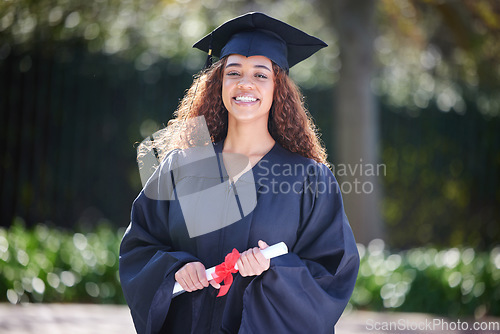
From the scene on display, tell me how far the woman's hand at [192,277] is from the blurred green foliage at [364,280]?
126 inches

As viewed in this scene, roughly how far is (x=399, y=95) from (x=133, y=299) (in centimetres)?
633

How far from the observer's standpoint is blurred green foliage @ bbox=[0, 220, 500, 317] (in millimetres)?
5156

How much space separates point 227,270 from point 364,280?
3335 mm

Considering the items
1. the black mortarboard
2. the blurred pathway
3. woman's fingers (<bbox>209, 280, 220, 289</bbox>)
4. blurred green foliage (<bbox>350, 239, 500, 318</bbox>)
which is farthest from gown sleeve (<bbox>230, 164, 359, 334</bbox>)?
blurred green foliage (<bbox>350, 239, 500, 318</bbox>)

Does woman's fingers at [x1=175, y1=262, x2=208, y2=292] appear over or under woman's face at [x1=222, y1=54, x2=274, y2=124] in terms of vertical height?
under

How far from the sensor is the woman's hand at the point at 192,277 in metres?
2.27

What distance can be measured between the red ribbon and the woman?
0.03 metres

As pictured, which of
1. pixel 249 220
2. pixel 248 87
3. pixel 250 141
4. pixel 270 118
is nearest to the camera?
pixel 249 220

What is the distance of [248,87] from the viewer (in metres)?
2.51

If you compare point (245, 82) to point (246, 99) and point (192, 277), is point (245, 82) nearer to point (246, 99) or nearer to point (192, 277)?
point (246, 99)

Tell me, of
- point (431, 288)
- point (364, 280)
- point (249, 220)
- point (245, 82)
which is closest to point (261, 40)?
point (245, 82)

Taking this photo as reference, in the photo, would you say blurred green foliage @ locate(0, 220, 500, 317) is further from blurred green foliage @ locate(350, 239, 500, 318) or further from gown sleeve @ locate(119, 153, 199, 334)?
gown sleeve @ locate(119, 153, 199, 334)

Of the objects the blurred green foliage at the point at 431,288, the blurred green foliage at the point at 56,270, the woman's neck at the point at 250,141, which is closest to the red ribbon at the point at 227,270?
the woman's neck at the point at 250,141

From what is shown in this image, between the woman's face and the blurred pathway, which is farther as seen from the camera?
the blurred pathway
